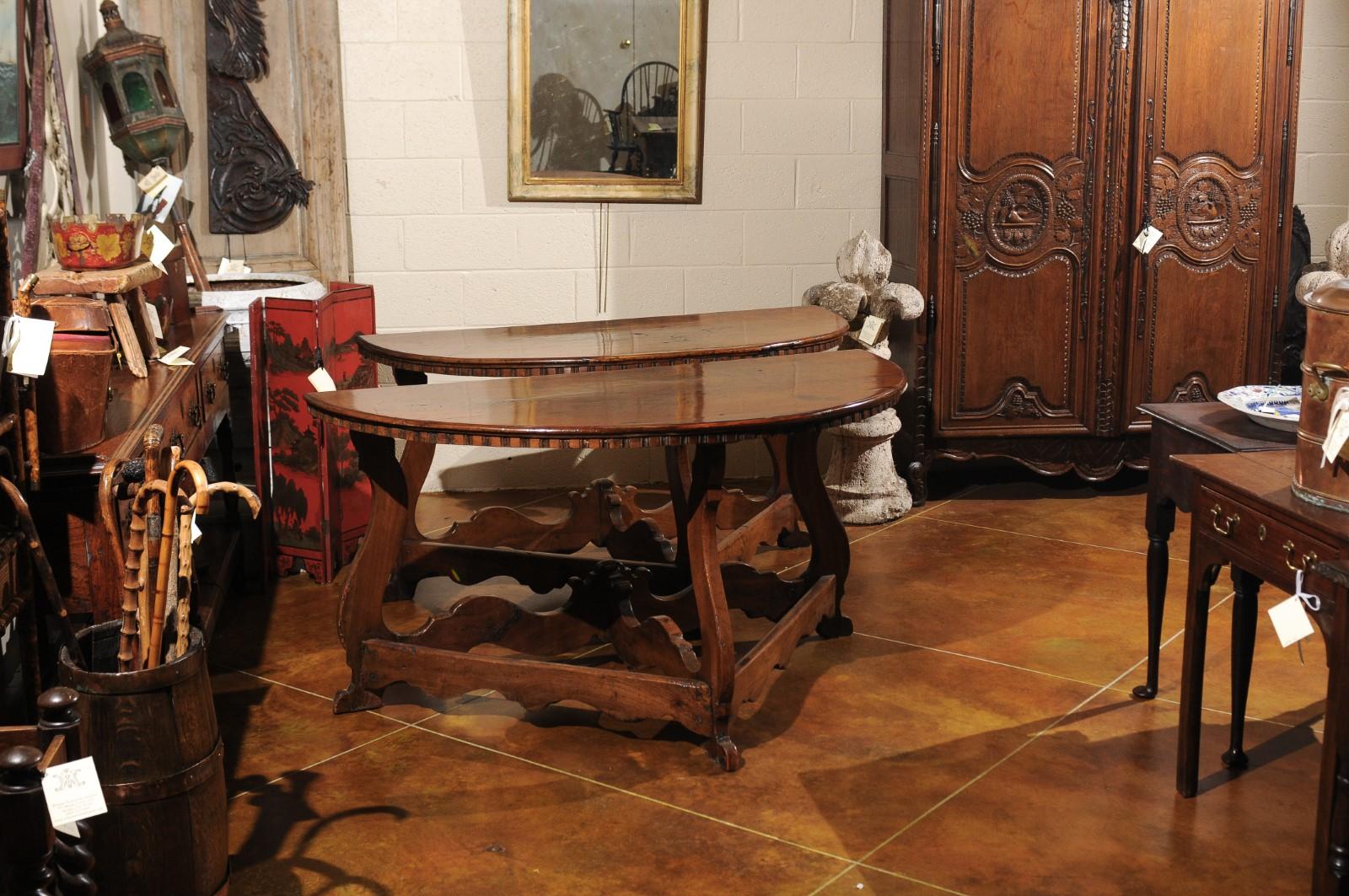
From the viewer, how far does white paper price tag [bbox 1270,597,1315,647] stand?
224 centimetres

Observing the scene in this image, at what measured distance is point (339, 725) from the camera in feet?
10.7

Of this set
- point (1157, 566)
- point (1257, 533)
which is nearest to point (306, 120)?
point (1157, 566)

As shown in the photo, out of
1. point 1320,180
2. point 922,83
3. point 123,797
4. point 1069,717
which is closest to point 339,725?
point 123,797

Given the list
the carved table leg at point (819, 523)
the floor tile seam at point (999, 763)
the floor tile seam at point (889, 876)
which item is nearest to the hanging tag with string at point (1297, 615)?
the floor tile seam at point (889, 876)

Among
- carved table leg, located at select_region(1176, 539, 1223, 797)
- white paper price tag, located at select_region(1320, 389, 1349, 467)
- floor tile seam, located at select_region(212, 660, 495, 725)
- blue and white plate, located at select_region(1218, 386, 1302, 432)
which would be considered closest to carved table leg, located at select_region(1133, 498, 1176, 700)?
blue and white plate, located at select_region(1218, 386, 1302, 432)

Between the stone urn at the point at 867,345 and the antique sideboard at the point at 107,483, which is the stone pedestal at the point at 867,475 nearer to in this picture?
the stone urn at the point at 867,345

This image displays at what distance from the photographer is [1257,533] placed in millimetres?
2459

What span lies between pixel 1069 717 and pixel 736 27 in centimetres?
315

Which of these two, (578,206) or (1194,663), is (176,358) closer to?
(578,206)

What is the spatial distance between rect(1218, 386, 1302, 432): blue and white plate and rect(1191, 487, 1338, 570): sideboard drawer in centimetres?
46

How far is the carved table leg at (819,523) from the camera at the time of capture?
3.63m

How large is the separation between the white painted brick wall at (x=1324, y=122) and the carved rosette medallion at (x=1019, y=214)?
56.3 inches

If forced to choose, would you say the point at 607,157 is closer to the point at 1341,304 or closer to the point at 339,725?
the point at 339,725

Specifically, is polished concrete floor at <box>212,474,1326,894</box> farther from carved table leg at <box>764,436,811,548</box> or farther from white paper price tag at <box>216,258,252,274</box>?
Result: white paper price tag at <box>216,258,252,274</box>
